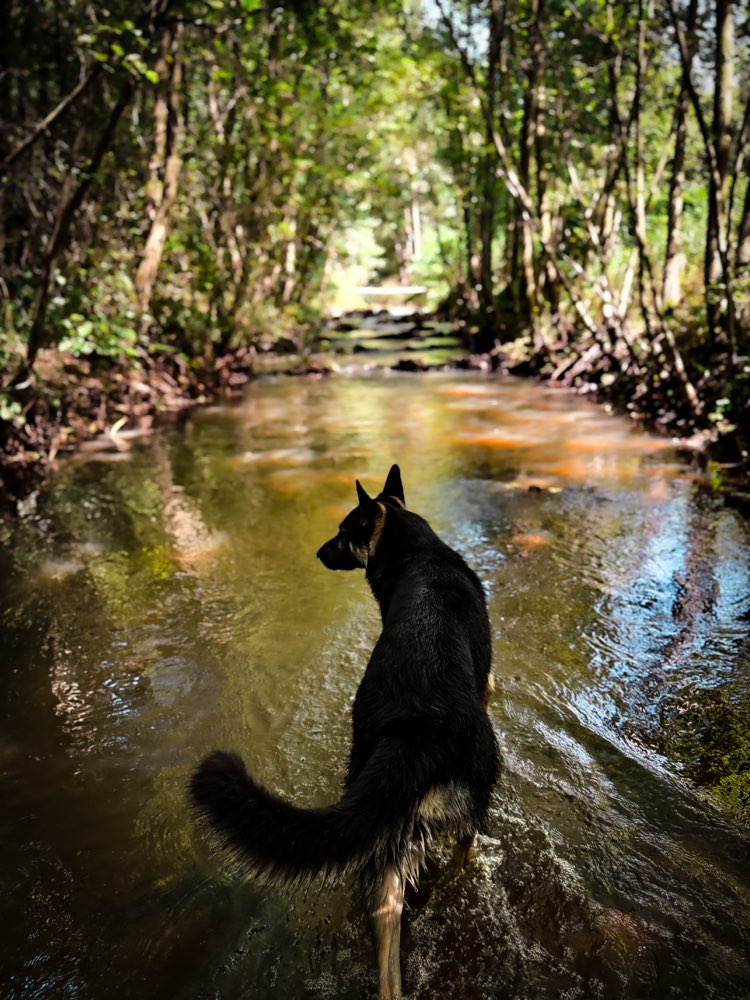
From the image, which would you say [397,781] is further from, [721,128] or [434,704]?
[721,128]

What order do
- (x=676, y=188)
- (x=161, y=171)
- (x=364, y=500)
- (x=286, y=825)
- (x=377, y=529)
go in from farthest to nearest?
(x=161, y=171) → (x=676, y=188) → (x=377, y=529) → (x=364, y=500) → (x=286, y=825)

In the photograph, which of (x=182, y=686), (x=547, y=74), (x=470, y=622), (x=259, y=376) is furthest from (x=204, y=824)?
(x=547, y=74)

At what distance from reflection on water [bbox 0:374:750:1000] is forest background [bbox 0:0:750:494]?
114 inches

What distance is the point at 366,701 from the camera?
2.49m

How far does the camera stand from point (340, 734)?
134 inches

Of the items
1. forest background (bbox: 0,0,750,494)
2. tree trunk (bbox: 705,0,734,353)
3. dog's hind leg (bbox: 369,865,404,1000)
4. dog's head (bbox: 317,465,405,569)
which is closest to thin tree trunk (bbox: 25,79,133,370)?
forest background (bbox: 0,0,750,494)

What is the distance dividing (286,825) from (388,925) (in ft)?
2.24

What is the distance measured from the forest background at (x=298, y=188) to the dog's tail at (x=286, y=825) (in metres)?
6.88

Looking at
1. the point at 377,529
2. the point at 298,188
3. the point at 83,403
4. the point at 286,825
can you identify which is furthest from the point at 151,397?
the point at 286,825

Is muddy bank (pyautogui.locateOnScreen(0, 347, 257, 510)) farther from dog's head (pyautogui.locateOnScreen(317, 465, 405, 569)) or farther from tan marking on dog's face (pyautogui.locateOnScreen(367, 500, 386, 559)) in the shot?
tan marking on dog's face (pyautogui.locateOnScreen(367, 500, 386, 559))

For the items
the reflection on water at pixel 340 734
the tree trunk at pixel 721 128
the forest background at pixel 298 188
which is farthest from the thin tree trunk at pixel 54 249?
the tree trunk at pixel 721 128

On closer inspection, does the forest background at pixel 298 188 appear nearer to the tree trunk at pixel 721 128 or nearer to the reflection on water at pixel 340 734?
the tree trunk at pixel 721 128

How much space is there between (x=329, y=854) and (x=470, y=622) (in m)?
1.27

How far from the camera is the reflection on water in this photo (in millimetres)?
2260
